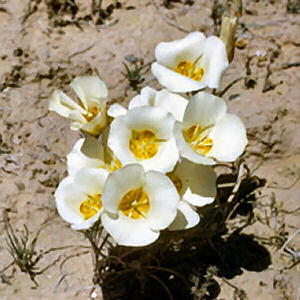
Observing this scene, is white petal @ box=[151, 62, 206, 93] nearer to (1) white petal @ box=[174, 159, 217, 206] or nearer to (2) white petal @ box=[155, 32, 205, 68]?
(2) white petal @ box=[155, 32, 205, 68]

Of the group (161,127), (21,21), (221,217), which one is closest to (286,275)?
(221,217)

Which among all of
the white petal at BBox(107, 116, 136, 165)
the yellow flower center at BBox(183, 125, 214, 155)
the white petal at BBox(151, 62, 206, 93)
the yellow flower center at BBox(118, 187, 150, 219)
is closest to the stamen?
the white petal at BBox(151, 62, 206, 93)

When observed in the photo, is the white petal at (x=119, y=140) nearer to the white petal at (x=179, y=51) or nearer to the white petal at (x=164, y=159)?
the white petal at (x=164, y=159)

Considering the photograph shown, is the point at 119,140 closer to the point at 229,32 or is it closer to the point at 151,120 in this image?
the point at 151,120

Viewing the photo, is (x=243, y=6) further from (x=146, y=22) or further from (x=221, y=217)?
(x=221, y=217)

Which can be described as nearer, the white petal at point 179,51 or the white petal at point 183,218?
the white petal at point 183,218

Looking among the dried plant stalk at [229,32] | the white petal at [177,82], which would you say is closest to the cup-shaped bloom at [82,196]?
the white petal at [177,82]

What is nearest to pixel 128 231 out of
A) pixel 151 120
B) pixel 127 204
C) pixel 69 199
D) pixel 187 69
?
pixel 127 204
